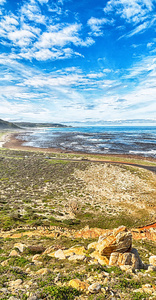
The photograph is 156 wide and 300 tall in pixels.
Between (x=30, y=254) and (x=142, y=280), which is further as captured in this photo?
(x=30, y=254)


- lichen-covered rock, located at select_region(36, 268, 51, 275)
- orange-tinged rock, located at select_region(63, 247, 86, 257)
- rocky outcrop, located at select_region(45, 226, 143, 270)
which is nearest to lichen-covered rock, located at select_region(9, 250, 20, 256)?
rocky outcrop, located at select_region(45, 226, 143, 270)

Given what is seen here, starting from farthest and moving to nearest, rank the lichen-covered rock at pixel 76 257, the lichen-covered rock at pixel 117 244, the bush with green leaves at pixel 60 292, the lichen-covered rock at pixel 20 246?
the lichen-covered rock at pixel 20 246
the lichen-covered rock at pixel 76 257
the lichen-covered rock at pixel 117 244
the bush with green leaves at pixel 60 292

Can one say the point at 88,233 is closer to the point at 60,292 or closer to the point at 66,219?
the point at 66,219

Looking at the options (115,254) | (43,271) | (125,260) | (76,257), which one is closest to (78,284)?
(43,271)

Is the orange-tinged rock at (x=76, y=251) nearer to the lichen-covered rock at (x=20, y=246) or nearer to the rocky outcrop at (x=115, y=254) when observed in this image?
the rocky outcrop at (x=115, y=254)

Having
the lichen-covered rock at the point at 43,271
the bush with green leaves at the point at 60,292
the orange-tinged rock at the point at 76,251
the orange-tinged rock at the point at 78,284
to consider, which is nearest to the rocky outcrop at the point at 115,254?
the orange-tinged rock at the point at 76,251

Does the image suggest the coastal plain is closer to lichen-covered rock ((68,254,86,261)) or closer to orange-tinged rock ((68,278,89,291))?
orange-tinged rock ((68,278,89,291))

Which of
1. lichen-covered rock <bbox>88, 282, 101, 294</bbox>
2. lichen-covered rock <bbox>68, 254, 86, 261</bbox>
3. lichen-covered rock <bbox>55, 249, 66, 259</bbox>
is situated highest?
lichen-covered rock <bbox>88, 282, 101, 294</bbox>

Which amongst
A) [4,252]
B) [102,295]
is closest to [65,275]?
[102,295]

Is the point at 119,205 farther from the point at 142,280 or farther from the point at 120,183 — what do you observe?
the point at 142,280
